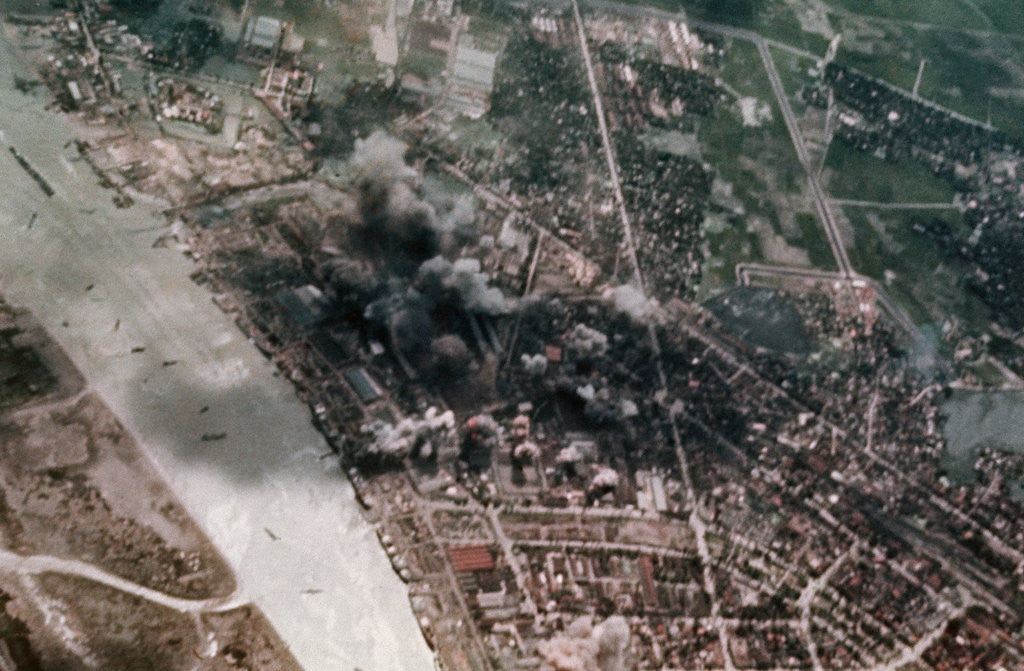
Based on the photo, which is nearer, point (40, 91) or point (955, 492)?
point (955, 492)

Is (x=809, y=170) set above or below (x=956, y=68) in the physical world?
below

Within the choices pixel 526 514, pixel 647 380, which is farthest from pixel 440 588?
pixel 647 380

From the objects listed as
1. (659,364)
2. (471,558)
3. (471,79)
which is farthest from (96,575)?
(471,79)

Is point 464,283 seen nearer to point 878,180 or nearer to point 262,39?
point 262,39

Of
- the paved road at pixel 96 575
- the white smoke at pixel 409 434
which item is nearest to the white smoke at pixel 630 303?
the white smoke at pixel 409 434

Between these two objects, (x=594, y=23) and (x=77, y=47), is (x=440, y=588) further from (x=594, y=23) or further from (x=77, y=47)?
(x=594, y=23)

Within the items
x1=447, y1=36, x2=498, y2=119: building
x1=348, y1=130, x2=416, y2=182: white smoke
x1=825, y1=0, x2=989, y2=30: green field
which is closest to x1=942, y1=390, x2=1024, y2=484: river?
x1=348, y1=130, x2=416, y2=182: white smoke

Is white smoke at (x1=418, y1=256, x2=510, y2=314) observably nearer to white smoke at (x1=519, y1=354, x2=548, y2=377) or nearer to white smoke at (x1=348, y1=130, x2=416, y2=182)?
white smoke at (x1=519, y1=354, x2=548, y2=377)

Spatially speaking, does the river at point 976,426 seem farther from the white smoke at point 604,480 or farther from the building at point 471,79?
the building at point 471,79
